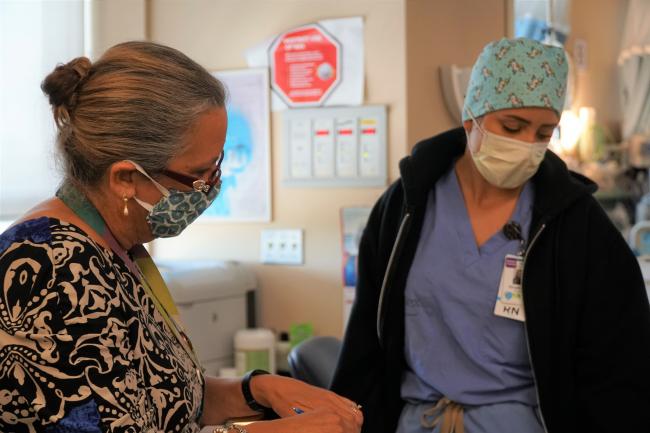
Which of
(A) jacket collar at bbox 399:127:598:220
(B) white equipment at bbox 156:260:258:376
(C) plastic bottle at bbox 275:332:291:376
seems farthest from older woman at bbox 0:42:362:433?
(C) plastic bottle at bbox 275:332:291:376

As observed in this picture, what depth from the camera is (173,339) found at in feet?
3.93

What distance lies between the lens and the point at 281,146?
2754mm

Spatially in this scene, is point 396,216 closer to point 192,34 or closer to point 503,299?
point 503,299

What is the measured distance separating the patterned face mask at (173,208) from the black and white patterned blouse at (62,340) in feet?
0.47

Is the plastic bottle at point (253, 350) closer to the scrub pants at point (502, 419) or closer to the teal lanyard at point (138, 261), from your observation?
the scrub pants at point (502, 419)

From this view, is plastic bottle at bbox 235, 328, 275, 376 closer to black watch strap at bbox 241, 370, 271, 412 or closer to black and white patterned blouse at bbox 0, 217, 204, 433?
Result: black watch strap at bbox 241, 370, 271, 412

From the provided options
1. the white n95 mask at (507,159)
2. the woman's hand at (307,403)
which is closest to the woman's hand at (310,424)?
the woman's hand at (307,403)

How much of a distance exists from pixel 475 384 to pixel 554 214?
37cm

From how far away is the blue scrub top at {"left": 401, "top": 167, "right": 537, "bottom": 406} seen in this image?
154 cm

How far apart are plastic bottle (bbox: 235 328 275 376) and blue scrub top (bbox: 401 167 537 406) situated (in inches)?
38.9

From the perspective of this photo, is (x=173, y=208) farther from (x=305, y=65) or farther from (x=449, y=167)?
(x=305, y=65)

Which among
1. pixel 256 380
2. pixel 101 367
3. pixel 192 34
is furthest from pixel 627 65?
pixel 101 367

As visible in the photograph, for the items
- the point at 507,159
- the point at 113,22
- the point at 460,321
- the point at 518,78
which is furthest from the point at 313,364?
the point at 113,22

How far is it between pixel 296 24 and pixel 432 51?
0.48m
